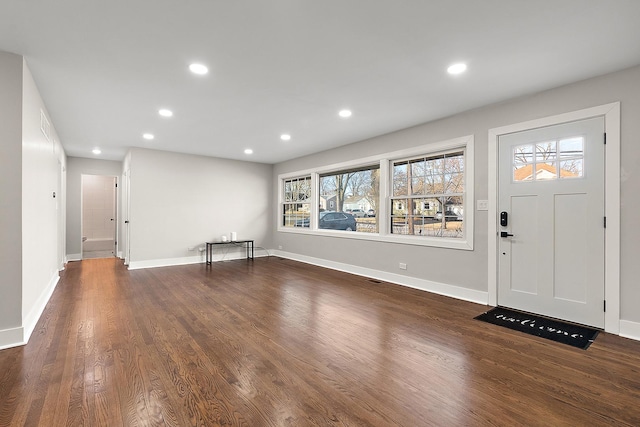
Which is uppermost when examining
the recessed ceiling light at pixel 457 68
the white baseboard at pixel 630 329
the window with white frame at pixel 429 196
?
the recessed ceiling light at pixel 457 68

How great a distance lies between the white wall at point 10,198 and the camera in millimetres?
2576

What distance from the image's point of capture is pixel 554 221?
3.29 metres

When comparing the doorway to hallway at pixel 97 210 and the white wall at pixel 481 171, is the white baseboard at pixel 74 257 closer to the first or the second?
the doorway to hallway at pixel 97 210

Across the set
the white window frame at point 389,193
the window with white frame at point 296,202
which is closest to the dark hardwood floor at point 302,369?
the white window frame at point 389,193

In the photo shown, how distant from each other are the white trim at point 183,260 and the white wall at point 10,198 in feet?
12.1

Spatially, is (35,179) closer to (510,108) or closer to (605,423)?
(605,423)

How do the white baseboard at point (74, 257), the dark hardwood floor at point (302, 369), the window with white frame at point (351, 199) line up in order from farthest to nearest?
the white baseboard at point (74, 257), the window with white frame at point (351, 199), the dark hardwood floor at point (302, 369)

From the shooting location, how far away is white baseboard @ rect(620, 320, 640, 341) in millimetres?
2770

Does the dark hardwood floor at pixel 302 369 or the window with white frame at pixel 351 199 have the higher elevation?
the window with white frame at pixel 351 199

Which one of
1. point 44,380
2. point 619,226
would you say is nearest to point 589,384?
point 619,226

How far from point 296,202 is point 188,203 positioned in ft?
8.38

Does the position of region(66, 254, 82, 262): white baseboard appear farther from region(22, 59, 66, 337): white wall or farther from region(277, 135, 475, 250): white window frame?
region(277, 135, 475, 250): white window frame

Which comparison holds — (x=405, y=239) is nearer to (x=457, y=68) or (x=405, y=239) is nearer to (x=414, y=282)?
(x=414, y=282)

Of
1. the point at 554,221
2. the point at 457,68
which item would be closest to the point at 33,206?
the point at 457,68
